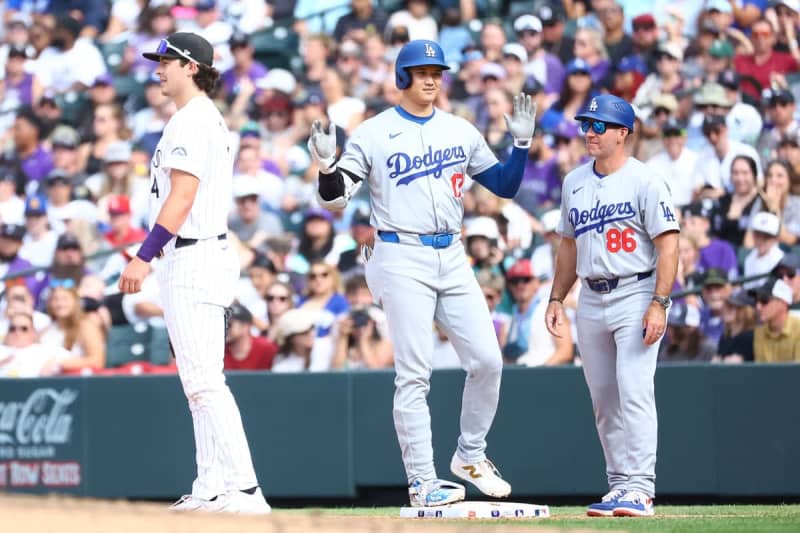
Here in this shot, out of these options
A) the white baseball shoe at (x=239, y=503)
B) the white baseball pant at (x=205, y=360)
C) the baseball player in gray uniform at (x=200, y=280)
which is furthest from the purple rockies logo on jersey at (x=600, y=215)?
the white baseball shoe at (x=239, y=503)

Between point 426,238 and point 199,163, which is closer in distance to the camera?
point 199,163

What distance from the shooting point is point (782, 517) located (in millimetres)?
6680

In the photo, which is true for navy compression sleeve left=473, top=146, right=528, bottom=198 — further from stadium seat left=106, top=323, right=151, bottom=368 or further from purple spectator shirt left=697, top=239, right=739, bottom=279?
stadium seat left=106, top=323, right=151, bottom=368

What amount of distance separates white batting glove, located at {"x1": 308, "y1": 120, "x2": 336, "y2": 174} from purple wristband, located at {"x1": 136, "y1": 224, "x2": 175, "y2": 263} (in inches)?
28.4

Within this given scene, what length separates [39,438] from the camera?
1084 cm

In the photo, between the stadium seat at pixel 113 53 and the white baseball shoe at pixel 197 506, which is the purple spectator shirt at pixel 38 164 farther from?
the white baseball shoe at pixel 197 506

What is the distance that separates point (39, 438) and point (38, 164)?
162 inches

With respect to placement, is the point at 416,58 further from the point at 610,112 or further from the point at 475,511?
the point at 475,511

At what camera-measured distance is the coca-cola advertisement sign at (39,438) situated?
10.8 metres

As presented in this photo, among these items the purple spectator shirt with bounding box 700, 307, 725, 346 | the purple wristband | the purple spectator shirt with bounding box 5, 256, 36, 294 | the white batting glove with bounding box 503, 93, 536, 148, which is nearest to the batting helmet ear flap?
the white batting glove with bounding box 503, 93, 536, 148

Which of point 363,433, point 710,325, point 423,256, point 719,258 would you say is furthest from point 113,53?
point 423,256

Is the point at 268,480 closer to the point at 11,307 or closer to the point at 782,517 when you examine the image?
the point at 11,307

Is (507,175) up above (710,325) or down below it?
above

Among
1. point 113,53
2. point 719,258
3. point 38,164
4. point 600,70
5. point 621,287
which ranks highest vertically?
point 113,53
